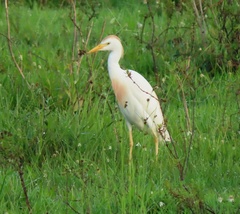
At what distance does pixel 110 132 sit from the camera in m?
6.21

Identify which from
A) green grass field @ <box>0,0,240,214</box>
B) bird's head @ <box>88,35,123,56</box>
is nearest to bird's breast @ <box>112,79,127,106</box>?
green grass field @ <box>0,0,240,214</box>

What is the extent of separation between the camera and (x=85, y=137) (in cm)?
612

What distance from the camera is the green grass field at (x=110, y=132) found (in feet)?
16.3

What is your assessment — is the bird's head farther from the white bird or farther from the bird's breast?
the bird's breast

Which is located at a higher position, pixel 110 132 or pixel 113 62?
pixel 113 62

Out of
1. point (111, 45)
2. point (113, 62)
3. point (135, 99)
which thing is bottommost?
point (135, 99)

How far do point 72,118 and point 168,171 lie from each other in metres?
0.94

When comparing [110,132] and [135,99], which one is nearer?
[110,132]

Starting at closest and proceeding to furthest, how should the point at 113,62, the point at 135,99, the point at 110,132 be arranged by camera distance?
the point at 110,132 < the point at 135,99 < the point at 113,62

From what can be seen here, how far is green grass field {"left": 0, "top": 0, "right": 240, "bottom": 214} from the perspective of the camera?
4973mm

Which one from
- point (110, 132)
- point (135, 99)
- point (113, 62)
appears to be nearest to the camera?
point (110, 132)

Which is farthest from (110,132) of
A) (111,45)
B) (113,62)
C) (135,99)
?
(111,45)

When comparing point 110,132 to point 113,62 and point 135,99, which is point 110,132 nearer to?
point 135,99

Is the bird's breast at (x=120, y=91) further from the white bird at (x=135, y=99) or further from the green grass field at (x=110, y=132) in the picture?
the green grass field at (x=110, y=132)
